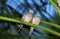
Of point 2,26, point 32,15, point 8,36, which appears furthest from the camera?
point 32,15

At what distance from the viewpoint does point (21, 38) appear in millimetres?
595

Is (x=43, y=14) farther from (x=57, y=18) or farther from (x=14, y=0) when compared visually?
(x=14, y=0)

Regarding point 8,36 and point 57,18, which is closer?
point 8,36

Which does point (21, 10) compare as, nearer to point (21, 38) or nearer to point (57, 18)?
point (57, 18)

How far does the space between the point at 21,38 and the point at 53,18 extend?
29cm

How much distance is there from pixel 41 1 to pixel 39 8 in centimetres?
6

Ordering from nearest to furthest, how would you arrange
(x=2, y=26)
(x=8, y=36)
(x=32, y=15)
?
(x=8, y=36), (x=2, y=26), (x=32, y=15)

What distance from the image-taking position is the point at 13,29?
76cm

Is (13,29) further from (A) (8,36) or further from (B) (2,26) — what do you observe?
(A) (8,36)

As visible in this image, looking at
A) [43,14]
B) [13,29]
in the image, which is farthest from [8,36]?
[43,14]

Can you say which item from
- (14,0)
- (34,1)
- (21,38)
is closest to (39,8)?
(34,1)

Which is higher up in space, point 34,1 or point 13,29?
point 34,1

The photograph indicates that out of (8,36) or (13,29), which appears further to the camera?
(13,29)

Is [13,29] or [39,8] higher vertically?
[39,8]
